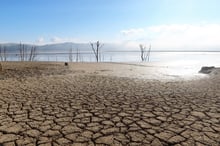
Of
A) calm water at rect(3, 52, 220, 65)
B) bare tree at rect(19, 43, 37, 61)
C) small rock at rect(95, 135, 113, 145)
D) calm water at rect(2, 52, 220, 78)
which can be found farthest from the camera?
calm water at rect(3, 52, 220, 65)

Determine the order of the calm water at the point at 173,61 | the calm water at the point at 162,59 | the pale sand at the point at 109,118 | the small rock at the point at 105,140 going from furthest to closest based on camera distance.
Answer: the calm water at the point at 162,59 → the calm water at the point at 173,61 → the pale sand at the point at 109,118 → the small rock at the point at 105,140

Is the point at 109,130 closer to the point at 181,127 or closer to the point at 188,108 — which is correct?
the point at 181,127

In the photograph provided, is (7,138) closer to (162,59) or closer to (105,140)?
(105,140)

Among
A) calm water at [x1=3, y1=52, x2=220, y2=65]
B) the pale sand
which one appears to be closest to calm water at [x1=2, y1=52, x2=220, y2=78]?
calm water at [x1=3, y1=52, x2=220, y2=65]

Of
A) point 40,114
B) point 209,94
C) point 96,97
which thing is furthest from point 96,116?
point 209,94

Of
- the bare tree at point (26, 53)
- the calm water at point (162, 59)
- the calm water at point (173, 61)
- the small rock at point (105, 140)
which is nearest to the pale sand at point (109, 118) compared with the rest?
the small rock at point (105, 140)

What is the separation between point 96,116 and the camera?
396cm

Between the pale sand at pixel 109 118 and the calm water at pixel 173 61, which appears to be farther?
the calm water at pixel 173 61

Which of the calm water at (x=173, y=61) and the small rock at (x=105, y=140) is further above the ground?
the calm water at (x=173, y=61)

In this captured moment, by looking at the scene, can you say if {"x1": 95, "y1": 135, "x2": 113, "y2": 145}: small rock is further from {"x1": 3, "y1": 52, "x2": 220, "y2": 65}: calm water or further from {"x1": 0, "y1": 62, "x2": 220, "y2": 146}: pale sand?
{"x1": 3, "y1": 52, "x2": 220, "y2": 65}: calm water

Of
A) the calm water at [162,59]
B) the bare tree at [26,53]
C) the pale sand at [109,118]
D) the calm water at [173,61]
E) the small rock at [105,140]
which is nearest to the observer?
the small rock at [105,140]

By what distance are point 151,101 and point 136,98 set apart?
442 millimetres

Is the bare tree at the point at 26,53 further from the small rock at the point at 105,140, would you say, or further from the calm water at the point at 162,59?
the small rock at the point at 105,140

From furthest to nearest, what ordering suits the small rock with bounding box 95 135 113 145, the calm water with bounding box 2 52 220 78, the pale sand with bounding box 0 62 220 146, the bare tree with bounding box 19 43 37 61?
the bare tree with bounding box 19 43 37 61, the calm water with bounding box 2 52 220 78, the pale sand with bounding box 0 62 220 146, the small rock with bounding box 95 135 113 145
